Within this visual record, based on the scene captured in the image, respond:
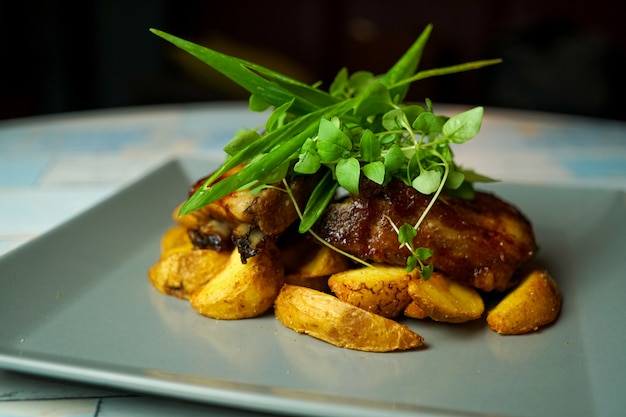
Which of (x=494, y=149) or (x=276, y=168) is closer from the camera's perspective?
(x=276, y=168)

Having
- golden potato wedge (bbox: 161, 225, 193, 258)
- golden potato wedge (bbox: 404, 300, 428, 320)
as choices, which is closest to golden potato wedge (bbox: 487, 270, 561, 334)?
golden potato wedge (bbox: 404, 300, 428, 320)

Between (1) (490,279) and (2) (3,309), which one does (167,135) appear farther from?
(1) (490,279)

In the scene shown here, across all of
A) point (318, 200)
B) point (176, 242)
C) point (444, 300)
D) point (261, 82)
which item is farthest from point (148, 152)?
point (444, 300)

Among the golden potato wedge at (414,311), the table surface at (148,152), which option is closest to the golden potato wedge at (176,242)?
the table surface at (148,152)

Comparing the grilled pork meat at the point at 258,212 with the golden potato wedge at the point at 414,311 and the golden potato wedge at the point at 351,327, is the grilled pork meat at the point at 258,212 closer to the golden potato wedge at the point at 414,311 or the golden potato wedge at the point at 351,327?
the golden potato wedge at the point at 351,327

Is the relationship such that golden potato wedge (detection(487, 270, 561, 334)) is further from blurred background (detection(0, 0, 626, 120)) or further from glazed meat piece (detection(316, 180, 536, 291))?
blurred background (detection(0, 0, 626, 120))

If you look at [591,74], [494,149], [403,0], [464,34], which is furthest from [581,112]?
[494,149]
